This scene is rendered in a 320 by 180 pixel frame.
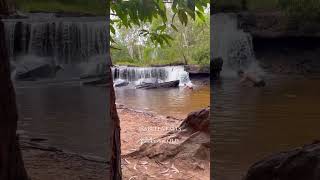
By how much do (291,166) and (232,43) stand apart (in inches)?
18.0

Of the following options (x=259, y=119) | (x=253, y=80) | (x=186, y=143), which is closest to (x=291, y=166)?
(x=259, y=119)

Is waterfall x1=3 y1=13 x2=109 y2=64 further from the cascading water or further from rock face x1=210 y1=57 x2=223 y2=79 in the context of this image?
rock face x1=210 y1=57 x2=223 y2=79

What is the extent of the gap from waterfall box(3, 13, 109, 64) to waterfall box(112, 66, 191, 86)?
3775mm

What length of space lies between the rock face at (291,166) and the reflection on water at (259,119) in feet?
0.08

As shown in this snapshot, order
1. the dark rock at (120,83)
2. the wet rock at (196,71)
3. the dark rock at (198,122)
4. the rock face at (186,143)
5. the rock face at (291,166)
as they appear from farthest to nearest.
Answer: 1. the dark rock at (120,83)
2. the wet rock at (196,71)
3. the dark rock at (198,122)
4. the rock face at (186,143)
5. the rock face at (291,166)

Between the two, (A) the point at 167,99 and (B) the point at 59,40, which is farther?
(A) the point at 167,99

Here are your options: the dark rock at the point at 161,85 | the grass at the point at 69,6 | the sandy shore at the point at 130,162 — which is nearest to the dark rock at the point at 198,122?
the sandy shore at the point at 130,162

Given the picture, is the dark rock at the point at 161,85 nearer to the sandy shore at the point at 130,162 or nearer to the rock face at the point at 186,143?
the sandy shore at the point at 130,162

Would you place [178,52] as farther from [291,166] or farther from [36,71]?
[291,166]

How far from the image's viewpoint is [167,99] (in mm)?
5086

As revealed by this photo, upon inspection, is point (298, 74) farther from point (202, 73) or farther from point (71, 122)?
point (202, 73)

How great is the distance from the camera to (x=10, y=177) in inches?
58.8

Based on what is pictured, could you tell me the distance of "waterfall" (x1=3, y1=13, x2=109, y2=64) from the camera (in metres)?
1.50

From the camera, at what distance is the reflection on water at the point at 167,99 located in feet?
14.5
